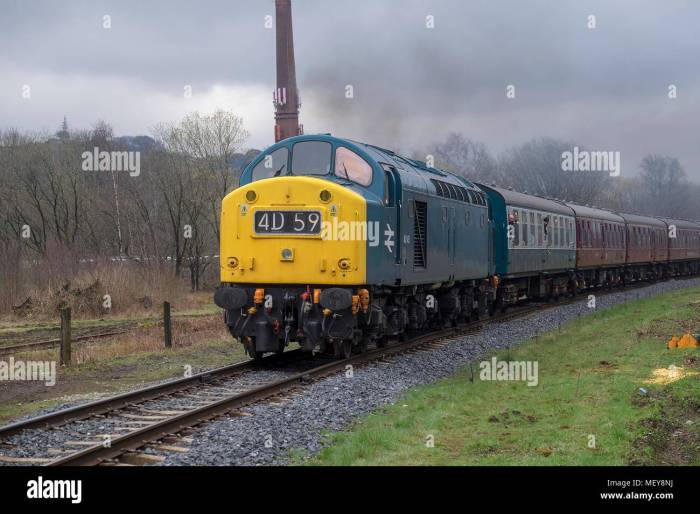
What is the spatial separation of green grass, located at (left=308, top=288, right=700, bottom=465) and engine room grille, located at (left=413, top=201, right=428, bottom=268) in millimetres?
2526

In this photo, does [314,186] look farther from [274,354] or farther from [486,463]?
[486,463]

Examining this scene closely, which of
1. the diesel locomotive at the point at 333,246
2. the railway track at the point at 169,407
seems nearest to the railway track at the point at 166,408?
the railway track at the point at 169,407

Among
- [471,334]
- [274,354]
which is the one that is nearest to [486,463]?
[274,354]

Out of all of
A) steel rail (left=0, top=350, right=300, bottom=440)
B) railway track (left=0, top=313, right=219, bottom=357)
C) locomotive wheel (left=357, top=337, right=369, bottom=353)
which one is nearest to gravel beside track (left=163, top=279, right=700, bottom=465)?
locomotive wheel (left=357, top=337, right=369, bottom=353)

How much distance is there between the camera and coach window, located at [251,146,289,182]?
585 inches

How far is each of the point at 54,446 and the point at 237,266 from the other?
571cm

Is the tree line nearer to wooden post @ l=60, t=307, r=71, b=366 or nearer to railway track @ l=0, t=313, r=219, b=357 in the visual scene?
railway track @ l=0, t=313, r=219, b=357

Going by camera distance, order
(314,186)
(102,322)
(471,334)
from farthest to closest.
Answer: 1. (102,322)
2. (471,334)
3. (314,186)

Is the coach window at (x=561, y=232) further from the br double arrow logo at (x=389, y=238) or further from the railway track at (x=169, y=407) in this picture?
the br double arrow logo at (x=389, y=238)

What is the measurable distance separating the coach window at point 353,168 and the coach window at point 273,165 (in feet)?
3.44

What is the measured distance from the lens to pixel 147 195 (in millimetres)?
45812

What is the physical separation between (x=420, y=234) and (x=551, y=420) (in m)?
6.98

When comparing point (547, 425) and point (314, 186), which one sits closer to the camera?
point (547, 425)

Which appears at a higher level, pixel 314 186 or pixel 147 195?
pixel 147 195
